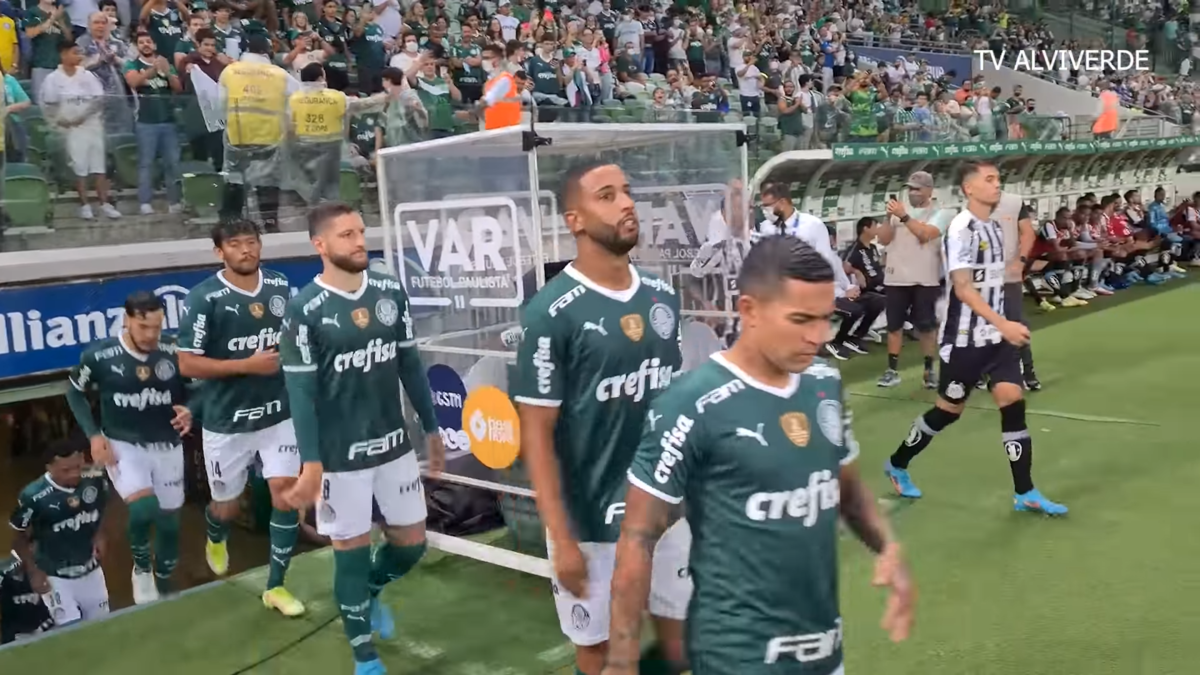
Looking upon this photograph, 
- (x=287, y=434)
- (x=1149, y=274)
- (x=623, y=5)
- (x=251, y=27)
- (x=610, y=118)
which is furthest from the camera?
(x=623, y=5)

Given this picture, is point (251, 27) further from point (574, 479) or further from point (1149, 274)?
point (1149, 274)

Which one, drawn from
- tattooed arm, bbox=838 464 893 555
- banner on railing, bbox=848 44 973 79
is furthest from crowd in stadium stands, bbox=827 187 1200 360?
tattooed arm, bbox=838 464 893 555

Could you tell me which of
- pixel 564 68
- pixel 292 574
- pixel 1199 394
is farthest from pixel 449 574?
pixel 564 68

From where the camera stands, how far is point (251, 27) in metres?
10.9

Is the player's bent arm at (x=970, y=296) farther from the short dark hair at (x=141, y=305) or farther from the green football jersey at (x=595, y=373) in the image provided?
the short dark hair at (x=141, y=305)

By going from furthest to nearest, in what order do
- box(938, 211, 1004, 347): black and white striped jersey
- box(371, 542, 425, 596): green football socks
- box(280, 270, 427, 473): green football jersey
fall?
1. box(938, 211, 1004, 347): black and white striped jersey
2. box(371, 542, 425, 596): green football socks
3. box(280, 270, 427, 473): green football jersey

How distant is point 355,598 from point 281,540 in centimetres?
119

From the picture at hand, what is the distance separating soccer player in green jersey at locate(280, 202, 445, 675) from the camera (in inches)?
157

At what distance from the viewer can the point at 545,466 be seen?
111 inches

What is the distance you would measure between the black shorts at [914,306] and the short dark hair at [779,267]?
761cm

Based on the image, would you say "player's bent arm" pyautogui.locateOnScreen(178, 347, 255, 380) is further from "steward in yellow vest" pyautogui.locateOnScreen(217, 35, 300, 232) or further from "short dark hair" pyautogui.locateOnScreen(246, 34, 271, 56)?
"short dark hair" pyautogui.locateOnScreen(246, 34, 271, 56)

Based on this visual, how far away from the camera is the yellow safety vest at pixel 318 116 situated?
26.3ft

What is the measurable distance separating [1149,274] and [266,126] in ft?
47.8

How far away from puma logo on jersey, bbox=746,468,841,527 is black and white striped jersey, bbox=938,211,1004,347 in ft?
11.6
